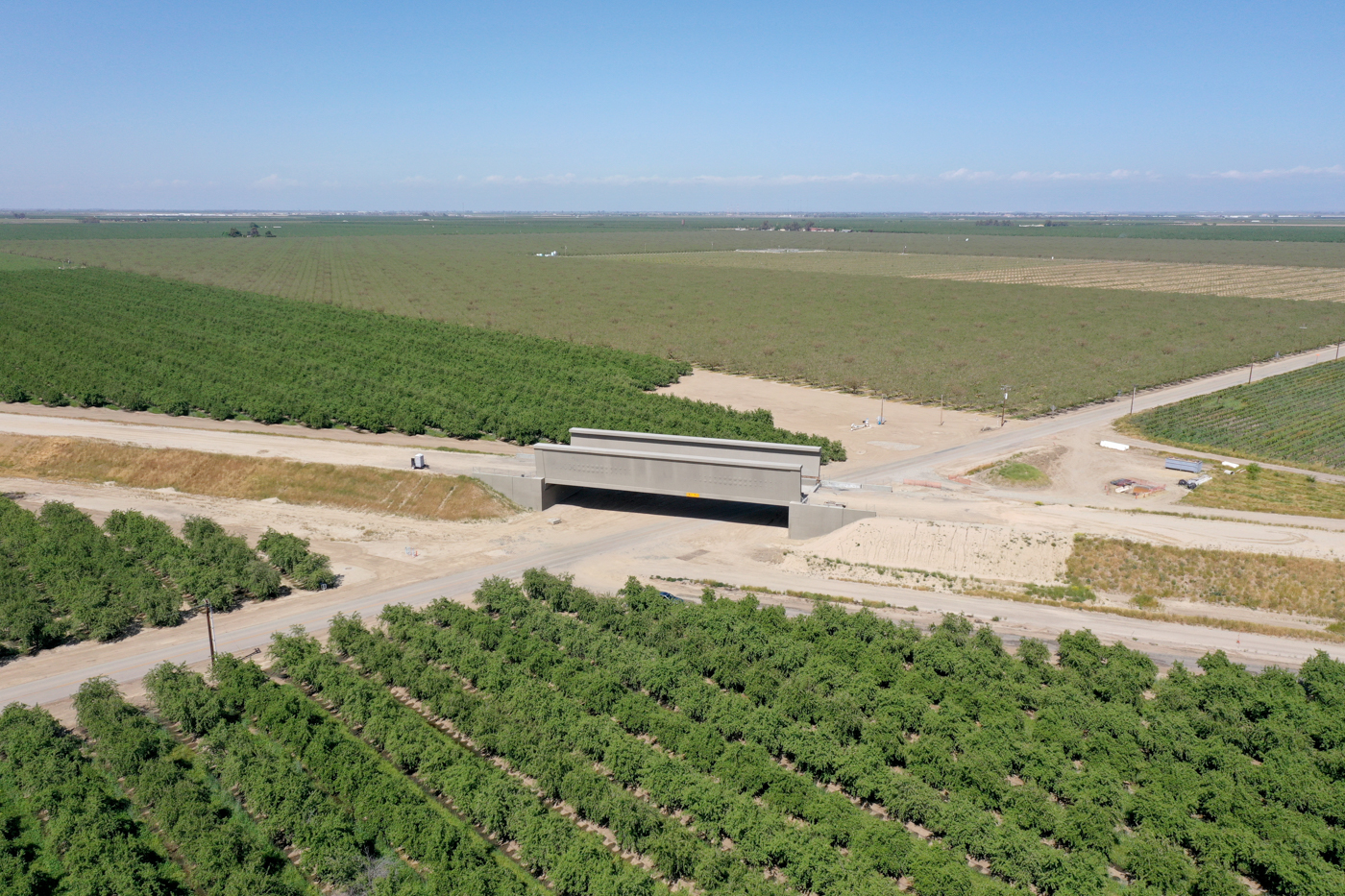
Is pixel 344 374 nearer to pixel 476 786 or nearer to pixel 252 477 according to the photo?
pixel 252 477

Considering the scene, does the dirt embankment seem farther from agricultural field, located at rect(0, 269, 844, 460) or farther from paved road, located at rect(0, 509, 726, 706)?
agricultural field, located at rect(0, 269, 844, 460)

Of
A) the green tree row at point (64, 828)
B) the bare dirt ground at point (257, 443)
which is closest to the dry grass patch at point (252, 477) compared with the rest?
the bare dirt ground at point (257, 443)

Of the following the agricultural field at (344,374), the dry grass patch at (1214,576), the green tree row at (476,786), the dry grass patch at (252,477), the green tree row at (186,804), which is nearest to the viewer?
the green tree row at (476,786)

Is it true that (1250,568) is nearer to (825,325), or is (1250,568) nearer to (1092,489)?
(1092,489)

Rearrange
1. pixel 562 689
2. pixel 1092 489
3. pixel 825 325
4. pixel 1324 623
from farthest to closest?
pixel 825 325, pixel 1092 489, pixel 1324 623, pixel 562 689

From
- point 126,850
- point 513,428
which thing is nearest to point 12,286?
point 513,428

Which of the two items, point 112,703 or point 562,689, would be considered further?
point 562,689

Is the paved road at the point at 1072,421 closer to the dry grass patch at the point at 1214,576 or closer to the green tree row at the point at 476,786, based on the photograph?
the dry grass patch at the point at 1214,576

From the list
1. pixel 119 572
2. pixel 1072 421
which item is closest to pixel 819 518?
pixel 1072 421
